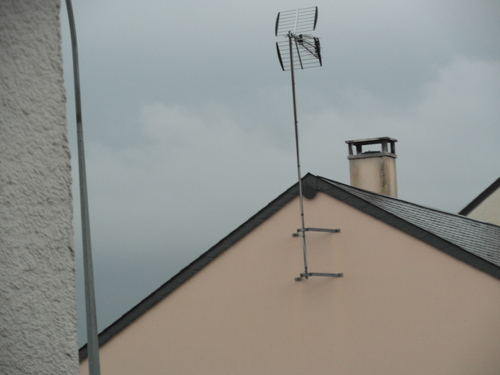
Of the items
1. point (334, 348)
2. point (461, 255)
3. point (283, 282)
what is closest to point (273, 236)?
point (283, 282)

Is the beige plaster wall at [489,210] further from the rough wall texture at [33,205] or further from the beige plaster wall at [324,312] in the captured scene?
the rough wall texture at [33,205]

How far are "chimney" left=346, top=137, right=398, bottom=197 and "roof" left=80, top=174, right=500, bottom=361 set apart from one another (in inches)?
174

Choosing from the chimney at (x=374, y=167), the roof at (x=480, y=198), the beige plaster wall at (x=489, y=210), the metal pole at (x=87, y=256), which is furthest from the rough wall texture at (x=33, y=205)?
the roof at (x=480, y=198)

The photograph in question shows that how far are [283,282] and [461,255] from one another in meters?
3.23

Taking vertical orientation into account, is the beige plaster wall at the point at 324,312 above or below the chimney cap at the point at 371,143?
below

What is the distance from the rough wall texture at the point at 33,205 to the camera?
1.82 meters

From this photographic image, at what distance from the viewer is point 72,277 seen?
1.89 m

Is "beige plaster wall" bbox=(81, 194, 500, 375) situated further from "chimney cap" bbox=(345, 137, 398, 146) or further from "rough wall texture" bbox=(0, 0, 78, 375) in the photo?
"rough wall texture" bbox=(0, 0, 78, 375)

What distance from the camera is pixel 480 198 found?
26.4 metres

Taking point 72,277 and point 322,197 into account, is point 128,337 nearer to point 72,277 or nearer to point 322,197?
point 322,197

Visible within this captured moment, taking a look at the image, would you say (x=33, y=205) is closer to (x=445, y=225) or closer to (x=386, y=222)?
(x=386, y=222)

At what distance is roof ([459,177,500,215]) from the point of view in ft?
85.7

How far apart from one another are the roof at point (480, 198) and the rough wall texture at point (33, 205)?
25246mm

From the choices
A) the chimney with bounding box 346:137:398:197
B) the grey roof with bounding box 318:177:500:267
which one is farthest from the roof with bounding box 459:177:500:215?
the grey roof with bounding box 318:177:500:267
